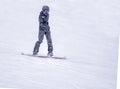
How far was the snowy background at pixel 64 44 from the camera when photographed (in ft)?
15.9

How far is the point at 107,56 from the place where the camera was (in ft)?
16.1

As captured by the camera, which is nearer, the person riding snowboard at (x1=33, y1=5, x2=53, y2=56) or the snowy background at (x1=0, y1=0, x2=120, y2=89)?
the snowy background at (x1=0, y1=0, x2=120, y2=89)

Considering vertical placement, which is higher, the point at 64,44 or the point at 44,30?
the point at 44,30

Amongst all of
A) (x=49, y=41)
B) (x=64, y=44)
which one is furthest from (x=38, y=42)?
(x=64, y=44)

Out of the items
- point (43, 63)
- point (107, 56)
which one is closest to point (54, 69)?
point (43, 63)

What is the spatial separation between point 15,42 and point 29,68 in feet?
0.92

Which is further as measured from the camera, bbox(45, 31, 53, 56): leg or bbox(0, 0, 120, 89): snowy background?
bbox(45, 31, 53, 56): leg

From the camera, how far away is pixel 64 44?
16.6 feet

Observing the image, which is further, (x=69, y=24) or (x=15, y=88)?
(x=69, y=24)

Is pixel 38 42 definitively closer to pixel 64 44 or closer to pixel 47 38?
pixel 47 38

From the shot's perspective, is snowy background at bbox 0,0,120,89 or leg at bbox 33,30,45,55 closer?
snowy background at bbox 0,0,120,89

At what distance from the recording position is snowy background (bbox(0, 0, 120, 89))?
4840 mm

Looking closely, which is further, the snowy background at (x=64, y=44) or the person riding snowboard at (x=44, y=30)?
the person riding snowboard at (x=44, y=30)

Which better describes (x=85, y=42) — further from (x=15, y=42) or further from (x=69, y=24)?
(x=15, y=42)
